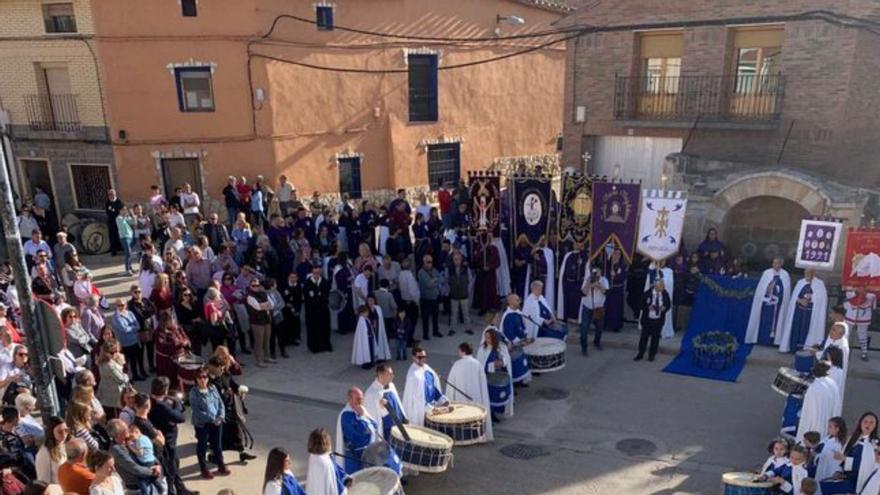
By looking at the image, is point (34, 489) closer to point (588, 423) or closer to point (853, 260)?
point (588, 423)

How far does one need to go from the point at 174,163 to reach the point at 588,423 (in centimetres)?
1491

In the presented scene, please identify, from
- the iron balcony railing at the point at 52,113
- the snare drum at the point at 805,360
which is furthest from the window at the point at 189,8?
the snare drum at the point at 805,360

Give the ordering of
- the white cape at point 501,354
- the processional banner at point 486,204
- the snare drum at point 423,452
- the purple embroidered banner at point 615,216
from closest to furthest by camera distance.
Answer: the snare drum at point 423,452 → the white cape at point 501,354 → the purple embroidered banner at point 615,216 → the processional banner at point 486,204

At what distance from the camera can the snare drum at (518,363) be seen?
11586 millimetres

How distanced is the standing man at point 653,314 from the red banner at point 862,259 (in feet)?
10.3

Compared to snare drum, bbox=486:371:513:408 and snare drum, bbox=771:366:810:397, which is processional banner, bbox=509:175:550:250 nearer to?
snare drum, bbox=486:371:513:408

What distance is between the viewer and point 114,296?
1584 cm

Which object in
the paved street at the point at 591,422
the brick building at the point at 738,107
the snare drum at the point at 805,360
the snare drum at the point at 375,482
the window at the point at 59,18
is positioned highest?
the window at the point at 59,18

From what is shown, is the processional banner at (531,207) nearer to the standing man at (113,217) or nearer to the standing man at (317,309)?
the standing man at (317,309)

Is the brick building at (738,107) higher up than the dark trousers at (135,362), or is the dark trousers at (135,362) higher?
the brick building at (738,107)

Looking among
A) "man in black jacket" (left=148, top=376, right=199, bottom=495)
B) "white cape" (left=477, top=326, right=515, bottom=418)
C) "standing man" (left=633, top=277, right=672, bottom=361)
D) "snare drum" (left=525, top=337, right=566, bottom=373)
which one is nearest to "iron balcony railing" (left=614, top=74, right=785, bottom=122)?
"standing man" (left=633, top=277, right=672, bottom=361)

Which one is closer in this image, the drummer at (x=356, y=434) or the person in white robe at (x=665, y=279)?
the drummer at (x=356, y=434)

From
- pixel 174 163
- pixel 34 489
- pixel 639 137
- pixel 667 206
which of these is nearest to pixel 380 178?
pixel 174 163

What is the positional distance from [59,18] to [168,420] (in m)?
16.1
